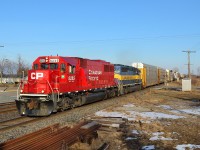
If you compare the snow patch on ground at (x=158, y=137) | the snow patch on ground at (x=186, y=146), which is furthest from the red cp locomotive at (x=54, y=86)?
the snow patch on ground at (x=186, y=146)

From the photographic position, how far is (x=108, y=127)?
36.3ft

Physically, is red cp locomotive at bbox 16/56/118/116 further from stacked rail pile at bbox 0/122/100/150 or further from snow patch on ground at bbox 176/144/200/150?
snow patch on ground at bbox 176/144/200/150

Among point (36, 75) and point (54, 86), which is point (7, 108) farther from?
point (54, 86)

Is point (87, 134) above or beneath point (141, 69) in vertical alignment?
beneath

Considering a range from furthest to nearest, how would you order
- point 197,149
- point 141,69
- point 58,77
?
point 141,69 < point 58,77 < point 197,149

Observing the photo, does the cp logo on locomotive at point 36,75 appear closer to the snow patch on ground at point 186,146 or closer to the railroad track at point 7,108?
the railroad track at point 7,108

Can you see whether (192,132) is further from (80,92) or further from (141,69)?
(141,69)

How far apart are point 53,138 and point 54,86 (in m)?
9.64

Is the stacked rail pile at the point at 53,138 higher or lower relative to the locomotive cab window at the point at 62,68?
lower

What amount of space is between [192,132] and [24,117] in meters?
9.38

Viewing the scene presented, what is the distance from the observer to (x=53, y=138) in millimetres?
7598

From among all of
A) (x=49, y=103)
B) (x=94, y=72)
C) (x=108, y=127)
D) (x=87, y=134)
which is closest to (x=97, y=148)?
(x=87, y=134)

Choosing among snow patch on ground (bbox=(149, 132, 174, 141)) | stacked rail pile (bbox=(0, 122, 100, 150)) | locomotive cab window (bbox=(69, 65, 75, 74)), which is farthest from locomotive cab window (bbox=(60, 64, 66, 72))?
snow patch on ground (bbox=(149, 132, 174, 141))

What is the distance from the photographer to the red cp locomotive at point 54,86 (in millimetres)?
16188
